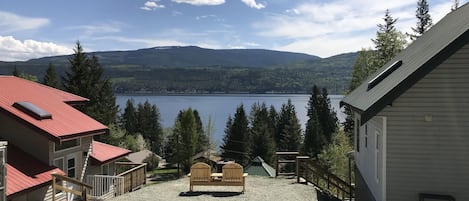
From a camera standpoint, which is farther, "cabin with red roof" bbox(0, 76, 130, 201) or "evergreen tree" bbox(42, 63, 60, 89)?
→ "evergreen tree" bbox(42, 63, 60, 89)

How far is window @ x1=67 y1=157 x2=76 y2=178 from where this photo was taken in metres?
17.4

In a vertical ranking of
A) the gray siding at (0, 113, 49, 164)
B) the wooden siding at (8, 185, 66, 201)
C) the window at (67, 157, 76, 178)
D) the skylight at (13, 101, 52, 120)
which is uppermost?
the skylight at (13, 101, 52, 120)

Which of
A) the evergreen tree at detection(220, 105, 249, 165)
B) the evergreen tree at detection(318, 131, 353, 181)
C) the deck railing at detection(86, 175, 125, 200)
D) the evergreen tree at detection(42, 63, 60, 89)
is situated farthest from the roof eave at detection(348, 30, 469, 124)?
the evergreen tree at detection(220, 105, 249, 165)

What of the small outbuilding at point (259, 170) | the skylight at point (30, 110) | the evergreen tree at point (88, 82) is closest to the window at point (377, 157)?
the skylight at point (30, 110)

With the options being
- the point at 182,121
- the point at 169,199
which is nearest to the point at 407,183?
the point at 169,199

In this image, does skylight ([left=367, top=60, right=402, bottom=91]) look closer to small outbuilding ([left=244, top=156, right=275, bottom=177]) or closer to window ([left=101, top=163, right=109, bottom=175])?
window ([left=101, top=163, right=109, bottom=175])

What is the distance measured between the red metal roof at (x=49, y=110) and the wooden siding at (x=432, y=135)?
38.0ft

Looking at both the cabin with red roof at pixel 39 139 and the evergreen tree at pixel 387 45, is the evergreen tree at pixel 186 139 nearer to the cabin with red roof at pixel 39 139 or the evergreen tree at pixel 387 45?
the evergreen tree at pixel 387 45

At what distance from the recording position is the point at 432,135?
9766 mm

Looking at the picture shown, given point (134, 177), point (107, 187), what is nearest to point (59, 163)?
point (107, 187)

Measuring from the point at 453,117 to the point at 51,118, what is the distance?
47.2 ft

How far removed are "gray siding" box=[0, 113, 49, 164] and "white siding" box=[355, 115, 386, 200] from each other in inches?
455

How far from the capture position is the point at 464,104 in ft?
31.6

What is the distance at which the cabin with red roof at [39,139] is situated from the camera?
14.3 meters
